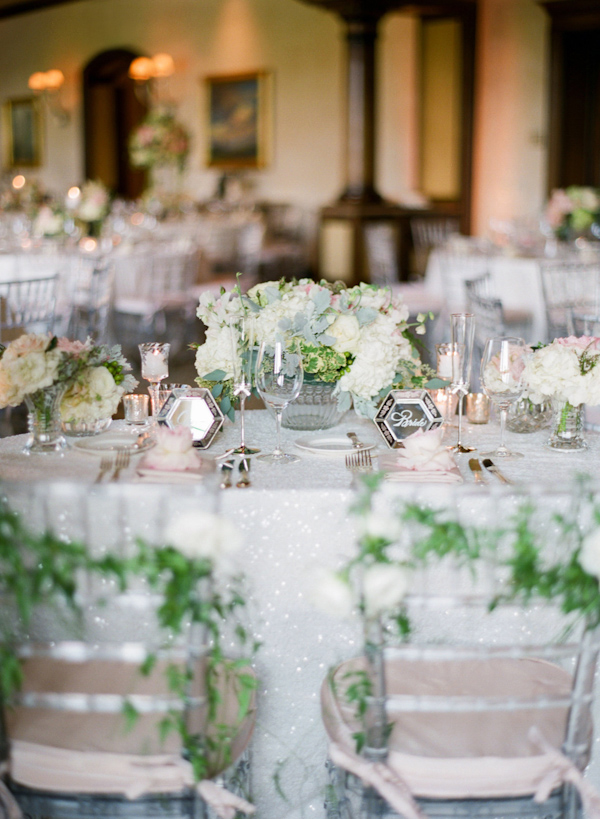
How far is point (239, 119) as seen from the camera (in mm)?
11102

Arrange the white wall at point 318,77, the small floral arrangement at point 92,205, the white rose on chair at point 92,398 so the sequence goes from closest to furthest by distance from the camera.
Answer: the white rose on chair at point 92,398 → the small floral arrangement at point 92,205 → the white wall at point 318,77

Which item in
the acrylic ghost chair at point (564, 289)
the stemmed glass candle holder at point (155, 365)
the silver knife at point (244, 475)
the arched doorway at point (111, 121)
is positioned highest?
the arched doorway at point (111, 121)

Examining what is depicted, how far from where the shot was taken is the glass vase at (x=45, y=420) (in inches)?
80.6

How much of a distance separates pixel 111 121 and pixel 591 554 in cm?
1328

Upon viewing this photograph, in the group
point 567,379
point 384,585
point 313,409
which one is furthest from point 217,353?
point 384,585

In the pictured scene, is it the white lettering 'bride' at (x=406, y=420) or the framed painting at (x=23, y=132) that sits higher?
the framed painting at (x=23, y=132)

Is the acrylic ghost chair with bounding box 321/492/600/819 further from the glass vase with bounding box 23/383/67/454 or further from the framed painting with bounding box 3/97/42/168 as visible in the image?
the framed painting with bounding box 3/97/42/168

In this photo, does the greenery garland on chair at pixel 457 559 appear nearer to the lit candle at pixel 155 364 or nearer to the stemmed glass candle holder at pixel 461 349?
the stemmed glass candle holder at pixel 461 349

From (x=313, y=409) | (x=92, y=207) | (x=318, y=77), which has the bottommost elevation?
(x=313, y=409)

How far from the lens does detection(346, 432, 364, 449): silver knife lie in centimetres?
211

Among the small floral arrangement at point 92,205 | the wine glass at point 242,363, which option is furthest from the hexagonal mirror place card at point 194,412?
the small floral arrangement at point 92,205

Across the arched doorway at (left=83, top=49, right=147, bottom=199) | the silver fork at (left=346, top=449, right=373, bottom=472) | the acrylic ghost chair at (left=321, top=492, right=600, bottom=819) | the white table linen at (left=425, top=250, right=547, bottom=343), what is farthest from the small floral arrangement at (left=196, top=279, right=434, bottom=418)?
the arched doorway at (left=83, top=49, right=147, bottom=199)

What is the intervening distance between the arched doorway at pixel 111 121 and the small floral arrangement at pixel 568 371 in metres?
11.9

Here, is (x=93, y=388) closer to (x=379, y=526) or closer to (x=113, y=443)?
(x=113, y=443)
